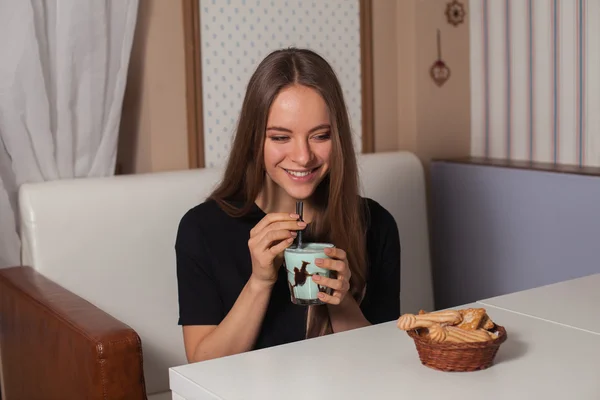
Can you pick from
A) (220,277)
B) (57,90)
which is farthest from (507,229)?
(57,90)

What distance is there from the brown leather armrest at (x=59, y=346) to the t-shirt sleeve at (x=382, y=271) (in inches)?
24.1

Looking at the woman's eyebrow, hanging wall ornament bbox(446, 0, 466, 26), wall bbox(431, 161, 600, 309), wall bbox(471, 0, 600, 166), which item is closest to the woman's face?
the woman's eyebrow

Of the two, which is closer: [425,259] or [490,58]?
[425,259]

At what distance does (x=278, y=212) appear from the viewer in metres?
1.82

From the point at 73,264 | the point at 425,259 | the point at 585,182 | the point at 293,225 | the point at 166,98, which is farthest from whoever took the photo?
the point at 425,259

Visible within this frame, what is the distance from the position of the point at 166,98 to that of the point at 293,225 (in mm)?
1200

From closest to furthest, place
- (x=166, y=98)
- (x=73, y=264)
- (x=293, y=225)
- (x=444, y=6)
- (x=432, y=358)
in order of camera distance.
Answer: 1. (x=432, y=358)
2. (x=293, y=225)
3. (x=73, y=264)
4. (x=166, y=98)
5. (x=444, y=6)

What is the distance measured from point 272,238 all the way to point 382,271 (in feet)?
A: 1.86

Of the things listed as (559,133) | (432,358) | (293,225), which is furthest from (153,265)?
(559,133)

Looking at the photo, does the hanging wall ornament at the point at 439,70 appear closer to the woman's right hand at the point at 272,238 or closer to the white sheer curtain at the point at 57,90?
the white sheer curtain at the point at 57,90

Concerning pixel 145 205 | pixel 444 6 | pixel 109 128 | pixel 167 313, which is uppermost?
pixel 444 6

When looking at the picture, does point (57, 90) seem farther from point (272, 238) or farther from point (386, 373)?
point (386, 373)

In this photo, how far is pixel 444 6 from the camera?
2969 millimetres

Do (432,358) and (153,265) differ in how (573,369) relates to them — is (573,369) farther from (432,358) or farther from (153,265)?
(153,265)
